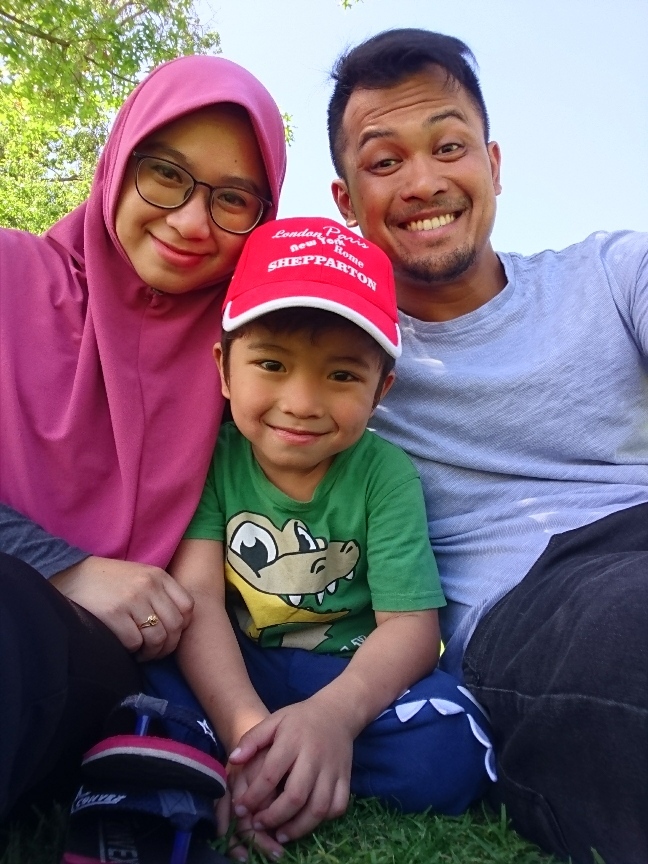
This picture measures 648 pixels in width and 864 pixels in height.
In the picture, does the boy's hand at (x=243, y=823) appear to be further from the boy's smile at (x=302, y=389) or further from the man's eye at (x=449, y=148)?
the man's eye at (x=449, y=148)

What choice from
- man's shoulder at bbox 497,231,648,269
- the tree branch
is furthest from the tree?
man's shoulder at bbox 497,231,648,269

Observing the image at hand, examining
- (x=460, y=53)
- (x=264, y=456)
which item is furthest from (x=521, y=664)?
(x=460, y=53)

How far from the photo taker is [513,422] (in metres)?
2.06

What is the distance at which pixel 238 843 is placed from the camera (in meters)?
1.39

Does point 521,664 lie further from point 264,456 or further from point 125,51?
point 125,51

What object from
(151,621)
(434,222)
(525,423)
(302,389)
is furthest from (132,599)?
(434,222)

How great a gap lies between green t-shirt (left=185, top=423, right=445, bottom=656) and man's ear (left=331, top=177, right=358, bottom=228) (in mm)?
879

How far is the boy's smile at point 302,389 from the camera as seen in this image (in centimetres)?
176

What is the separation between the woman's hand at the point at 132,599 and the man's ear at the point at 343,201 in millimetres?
1336

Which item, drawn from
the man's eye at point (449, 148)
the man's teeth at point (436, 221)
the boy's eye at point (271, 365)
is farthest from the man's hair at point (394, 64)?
the boy's eye at point (271, 365)

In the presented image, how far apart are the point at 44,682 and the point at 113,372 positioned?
89cm

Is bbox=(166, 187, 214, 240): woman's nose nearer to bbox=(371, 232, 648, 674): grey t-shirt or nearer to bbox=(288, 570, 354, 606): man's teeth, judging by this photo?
bbox=(371, 232, 648, 674): grey t-shirt

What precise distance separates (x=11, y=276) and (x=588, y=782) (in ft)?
5.65

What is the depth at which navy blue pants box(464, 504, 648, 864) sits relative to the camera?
4.01ft
